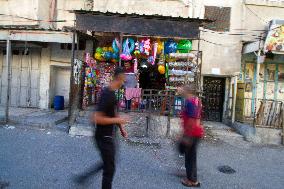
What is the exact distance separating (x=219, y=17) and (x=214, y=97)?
359cm

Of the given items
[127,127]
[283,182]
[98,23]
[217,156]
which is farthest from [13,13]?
[283,182]

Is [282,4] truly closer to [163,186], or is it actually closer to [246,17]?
[246,17]

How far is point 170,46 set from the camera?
473 inches

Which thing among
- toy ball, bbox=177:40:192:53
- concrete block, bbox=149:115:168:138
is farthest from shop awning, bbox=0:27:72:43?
concrete block, bbox=149:115:168:138

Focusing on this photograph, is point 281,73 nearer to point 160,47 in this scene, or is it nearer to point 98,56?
point 160,47

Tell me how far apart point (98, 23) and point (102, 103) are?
7.36m

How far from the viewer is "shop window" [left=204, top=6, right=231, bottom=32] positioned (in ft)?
45.6

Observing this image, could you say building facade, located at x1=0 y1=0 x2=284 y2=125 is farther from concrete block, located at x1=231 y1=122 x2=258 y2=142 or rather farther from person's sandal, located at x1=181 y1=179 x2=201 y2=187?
person's sandal, located at x1=181 y1=179 x2=201 y2=187

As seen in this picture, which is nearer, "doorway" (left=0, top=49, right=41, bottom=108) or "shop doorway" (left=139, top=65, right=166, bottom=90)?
"shop doorway" (left=139, top=65, right=166, bottom=90)

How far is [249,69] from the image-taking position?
47.4 feet

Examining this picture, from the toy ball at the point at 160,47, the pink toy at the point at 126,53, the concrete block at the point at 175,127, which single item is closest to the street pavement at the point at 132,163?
the concrete block at the point at 175,127

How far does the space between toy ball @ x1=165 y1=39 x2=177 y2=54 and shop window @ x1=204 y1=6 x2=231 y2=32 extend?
2.65m

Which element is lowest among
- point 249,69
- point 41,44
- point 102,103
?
point 102,103

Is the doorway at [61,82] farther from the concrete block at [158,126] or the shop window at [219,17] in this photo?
the shop window at [219,17]
